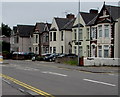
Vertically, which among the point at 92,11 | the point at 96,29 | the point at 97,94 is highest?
the point at 92,11

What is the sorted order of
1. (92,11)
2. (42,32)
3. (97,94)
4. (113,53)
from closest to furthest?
(97,94) → (113,53) → (92,11) → (42,32)

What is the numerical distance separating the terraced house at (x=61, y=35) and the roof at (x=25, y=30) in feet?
55.1

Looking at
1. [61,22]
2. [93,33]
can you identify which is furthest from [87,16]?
[61,22]

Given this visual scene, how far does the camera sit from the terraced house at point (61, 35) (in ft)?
172

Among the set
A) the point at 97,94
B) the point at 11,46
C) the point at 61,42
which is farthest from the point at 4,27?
the point at 97,94

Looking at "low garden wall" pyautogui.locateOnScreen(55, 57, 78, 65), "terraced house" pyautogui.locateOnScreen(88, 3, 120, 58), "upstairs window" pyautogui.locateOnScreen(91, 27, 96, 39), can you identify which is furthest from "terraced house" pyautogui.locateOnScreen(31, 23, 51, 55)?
"terraced house" pyautogui.locateOnScreen(88, 3, 120, 58)

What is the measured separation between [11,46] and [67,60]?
41003mm

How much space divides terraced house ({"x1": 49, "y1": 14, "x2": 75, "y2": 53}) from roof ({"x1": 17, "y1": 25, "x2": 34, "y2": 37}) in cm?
1679

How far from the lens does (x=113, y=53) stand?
3797 cm

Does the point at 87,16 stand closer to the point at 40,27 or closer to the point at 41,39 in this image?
the point at 41,39

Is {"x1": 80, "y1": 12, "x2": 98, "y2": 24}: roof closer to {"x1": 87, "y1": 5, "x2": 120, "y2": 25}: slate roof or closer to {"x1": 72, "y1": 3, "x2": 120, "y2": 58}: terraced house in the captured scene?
{"x1": 72, "y1": 3, "x2": 120, "y2": 58}: terraced house

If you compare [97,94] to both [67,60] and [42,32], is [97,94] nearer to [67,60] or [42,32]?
[67,60]

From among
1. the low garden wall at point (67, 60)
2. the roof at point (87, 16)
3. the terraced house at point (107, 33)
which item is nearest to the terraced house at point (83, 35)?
the roof at point (87, 16)

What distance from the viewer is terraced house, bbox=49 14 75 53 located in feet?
172
